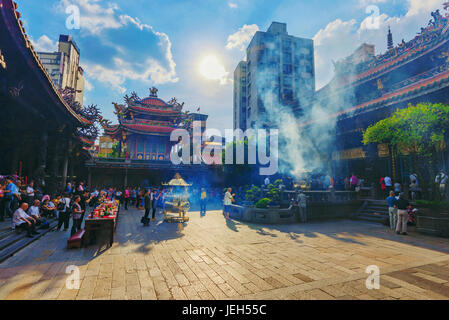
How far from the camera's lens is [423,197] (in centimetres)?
966

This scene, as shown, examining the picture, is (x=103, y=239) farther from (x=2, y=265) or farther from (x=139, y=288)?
(x=139, y=288)

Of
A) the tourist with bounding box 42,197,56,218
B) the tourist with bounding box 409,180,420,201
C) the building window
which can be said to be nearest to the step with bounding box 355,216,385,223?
the tourist with bounding box 409,180,420,201

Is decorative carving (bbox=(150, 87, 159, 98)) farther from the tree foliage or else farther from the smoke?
the tree foliage

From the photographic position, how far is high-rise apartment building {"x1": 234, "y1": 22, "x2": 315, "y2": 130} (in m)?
37.6

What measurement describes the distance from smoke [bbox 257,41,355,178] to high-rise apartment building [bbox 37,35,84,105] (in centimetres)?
2927

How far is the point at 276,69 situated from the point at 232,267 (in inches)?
1548

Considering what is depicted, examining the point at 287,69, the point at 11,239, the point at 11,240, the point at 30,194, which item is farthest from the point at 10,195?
the point at 287,69

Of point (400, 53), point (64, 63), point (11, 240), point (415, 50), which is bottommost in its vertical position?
point (11, 240)

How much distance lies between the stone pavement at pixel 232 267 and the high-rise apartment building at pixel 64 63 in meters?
32.3

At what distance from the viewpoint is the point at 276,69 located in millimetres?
37688

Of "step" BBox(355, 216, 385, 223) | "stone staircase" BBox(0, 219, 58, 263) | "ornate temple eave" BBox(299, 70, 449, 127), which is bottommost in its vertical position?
"step" BBox(355, 216, 385, 223)

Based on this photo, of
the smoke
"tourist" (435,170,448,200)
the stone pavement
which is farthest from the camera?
the smoke

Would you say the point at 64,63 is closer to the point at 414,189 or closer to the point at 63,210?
the point at 63,210

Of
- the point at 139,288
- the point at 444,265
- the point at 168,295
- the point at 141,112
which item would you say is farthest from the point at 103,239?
the point at 141,112
